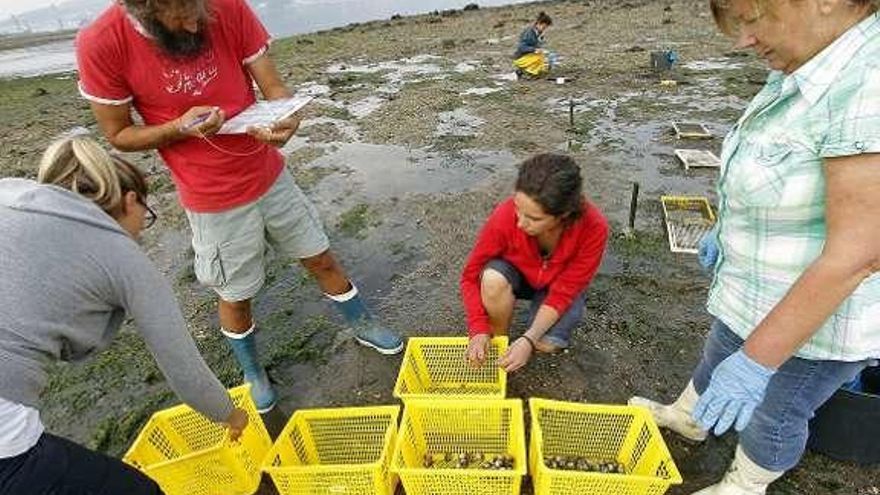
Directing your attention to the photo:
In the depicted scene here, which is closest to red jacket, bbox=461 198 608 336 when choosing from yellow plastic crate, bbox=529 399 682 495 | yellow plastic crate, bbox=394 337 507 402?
yellow plastic crate, bbox=394 337 507 402

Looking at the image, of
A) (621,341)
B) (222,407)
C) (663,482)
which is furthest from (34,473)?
(621,341)

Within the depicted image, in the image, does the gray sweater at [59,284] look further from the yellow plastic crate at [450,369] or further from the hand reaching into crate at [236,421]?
the yellow plastic crate at [450,369]

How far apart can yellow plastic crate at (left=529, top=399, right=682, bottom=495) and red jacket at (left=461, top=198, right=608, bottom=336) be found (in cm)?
62

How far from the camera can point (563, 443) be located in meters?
2.68

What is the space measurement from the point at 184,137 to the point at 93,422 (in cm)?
203

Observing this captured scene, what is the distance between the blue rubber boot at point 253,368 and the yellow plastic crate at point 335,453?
24.8 inches

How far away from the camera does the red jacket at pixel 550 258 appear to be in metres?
2.92

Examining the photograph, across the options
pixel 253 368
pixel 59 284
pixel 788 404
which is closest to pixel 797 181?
pixel 788 404

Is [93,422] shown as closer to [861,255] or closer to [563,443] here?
[563,443]

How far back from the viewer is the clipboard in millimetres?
2480

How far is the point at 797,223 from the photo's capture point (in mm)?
1607

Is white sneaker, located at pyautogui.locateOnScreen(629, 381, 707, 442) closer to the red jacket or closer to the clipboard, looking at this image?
the red jacket

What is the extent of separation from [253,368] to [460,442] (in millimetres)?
1275

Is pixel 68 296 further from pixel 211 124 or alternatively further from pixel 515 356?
pixel 515 356
